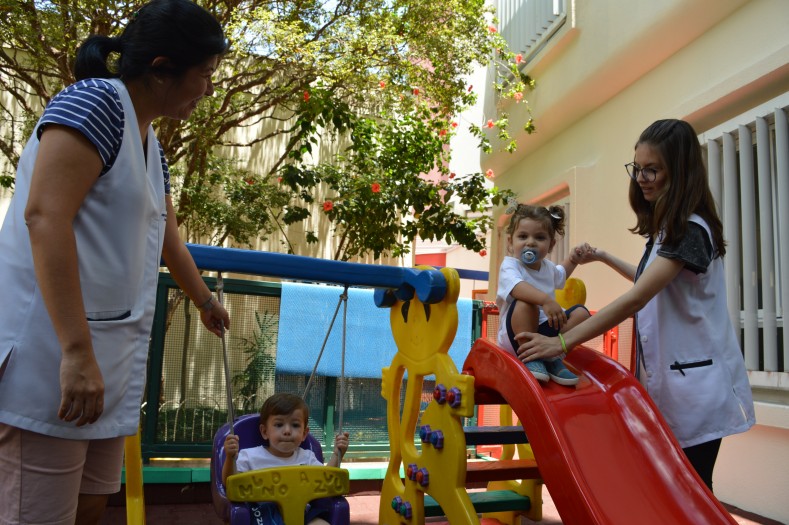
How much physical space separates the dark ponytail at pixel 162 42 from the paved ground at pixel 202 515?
10.1ft

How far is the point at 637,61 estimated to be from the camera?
232 inches

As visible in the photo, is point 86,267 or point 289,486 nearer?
point 86,267

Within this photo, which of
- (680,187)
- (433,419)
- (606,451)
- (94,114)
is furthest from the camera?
(433,419)

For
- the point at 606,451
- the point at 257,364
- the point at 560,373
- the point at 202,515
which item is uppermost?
the point at 560,373

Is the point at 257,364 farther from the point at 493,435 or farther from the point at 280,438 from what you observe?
the point at 493,435

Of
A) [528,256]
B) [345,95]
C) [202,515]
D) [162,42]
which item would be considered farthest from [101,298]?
[345,95]

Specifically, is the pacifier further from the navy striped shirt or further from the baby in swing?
the navy striped shirt

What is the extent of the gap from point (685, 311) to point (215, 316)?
161 cm

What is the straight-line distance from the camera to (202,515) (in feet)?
13.4

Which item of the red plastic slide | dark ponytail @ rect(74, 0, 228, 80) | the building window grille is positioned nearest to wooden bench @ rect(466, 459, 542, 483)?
the red plastic slide

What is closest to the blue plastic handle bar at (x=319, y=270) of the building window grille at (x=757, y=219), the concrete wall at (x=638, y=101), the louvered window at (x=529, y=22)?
the building window grille at (x=757, y=219)

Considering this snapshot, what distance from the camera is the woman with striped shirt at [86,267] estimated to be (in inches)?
50.4

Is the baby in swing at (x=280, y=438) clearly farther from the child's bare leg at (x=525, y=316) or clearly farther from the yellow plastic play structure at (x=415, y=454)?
the child's bare leg at (x=525, y=316)

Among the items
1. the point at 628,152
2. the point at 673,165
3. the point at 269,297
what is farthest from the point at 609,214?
the point at 673,165
